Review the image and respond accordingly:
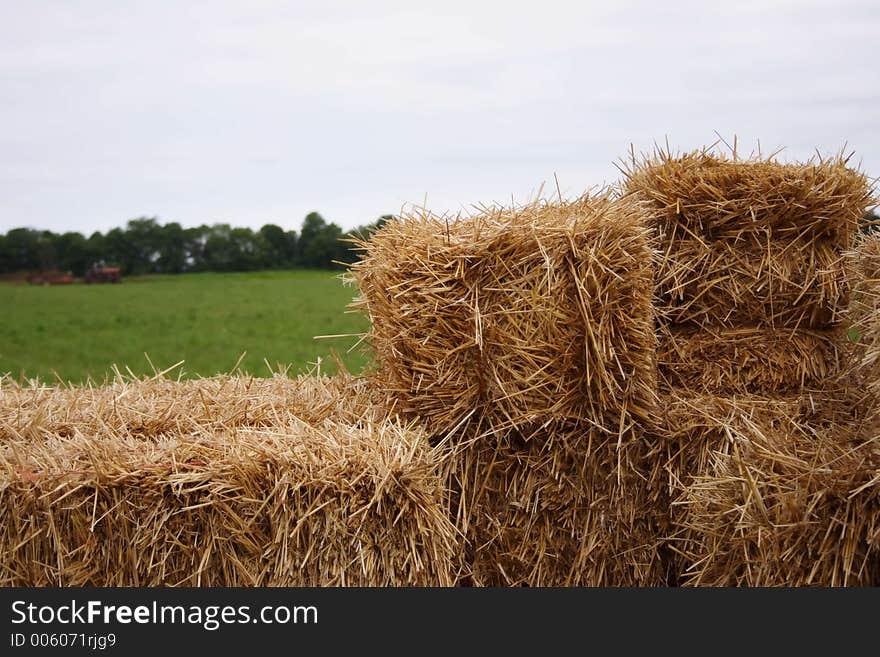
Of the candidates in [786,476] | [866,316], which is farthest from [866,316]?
[786,476]

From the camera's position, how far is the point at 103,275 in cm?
2786

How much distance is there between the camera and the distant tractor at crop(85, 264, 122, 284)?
1090 inches

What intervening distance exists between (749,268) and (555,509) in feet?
5.21

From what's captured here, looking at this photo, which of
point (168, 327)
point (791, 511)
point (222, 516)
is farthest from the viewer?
point (168, 327)

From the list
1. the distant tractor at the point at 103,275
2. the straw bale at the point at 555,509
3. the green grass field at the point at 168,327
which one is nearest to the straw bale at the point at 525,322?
the straw bale at the point at 555,509

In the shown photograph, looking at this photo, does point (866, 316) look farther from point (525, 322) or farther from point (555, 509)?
point (555, 509)

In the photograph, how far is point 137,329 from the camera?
15.9 meters

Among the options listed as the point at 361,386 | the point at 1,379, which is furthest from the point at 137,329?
the point at 361,386

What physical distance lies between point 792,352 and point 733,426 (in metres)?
0.71

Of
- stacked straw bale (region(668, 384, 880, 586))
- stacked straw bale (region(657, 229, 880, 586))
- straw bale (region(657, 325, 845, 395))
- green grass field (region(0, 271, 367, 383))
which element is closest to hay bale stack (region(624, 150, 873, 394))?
straw bale (region(657, 325, 845, 395))

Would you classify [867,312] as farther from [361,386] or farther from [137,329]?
[137,329]

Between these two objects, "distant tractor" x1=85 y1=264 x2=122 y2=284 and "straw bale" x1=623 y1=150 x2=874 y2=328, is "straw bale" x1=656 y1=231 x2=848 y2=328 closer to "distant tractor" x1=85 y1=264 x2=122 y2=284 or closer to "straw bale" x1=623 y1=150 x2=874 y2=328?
"straw bale" x1=623 y1=150 x2=874 y2=328

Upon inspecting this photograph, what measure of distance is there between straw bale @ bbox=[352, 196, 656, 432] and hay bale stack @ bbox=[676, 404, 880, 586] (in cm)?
53

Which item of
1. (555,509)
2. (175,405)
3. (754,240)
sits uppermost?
(754,240)
